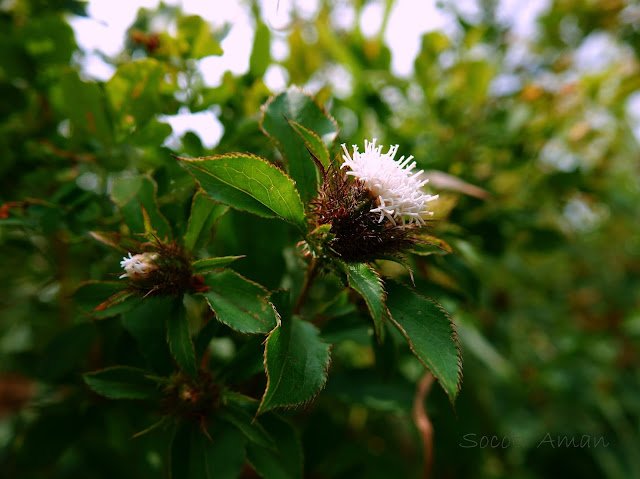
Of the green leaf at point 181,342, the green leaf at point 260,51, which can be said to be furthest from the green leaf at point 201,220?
the green leaf at point 260,51

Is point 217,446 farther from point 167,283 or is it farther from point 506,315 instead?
point 506,315

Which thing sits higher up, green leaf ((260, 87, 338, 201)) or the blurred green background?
green leaf ((260, 87, 338, 201))

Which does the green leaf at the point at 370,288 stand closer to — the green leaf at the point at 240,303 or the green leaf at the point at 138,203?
the green leaf at the point at 240,303

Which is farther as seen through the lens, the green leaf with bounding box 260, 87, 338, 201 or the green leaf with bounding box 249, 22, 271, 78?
the green leaf with bounding box 249, 22, 271, 78

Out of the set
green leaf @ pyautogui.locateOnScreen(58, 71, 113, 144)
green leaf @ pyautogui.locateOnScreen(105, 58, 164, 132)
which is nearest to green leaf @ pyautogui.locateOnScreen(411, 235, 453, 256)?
green leaf @ pyautogui.locateOnScreen(105, 58, 164, 132)

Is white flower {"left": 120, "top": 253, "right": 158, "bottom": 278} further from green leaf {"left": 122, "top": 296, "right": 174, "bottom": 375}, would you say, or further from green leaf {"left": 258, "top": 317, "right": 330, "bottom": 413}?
green leaf {"left": 258, "top": 317, "right": 330, "bottom": 413}

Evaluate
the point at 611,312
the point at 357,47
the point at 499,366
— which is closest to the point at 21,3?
the point at 357,47
